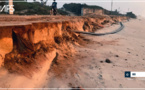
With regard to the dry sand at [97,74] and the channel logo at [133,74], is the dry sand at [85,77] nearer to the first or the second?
the dry sand at [97,74]

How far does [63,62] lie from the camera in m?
3.69

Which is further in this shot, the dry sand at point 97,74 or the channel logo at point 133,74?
the channel logo at point 133,74

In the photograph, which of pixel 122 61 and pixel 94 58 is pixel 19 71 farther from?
pixel 122 61

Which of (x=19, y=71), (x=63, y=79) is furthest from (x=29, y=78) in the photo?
(x=63, y=79)

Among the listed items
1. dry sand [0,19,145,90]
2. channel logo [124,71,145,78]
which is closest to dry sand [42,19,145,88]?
dry sand [0,19,145,90]

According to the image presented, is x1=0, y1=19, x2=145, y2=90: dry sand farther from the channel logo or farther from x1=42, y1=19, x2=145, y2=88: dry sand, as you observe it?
the channel logo

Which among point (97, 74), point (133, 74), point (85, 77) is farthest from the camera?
point (133, 74)

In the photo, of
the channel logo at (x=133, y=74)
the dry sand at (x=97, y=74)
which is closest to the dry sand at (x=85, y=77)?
the dry sand at (x=97, y=74)

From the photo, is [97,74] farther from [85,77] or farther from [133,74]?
[133,74]

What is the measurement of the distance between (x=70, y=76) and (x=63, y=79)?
205 mm

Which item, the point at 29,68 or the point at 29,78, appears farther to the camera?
the point at 29,68

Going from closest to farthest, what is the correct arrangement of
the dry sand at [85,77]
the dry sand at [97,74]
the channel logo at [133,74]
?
the dry sand at [85,77], the dry sand at [97,74], the channel logo at [133,74]

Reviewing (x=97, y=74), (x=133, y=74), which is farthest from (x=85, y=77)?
(x=133, y=74)

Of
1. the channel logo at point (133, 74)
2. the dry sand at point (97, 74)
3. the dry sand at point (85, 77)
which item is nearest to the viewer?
the dry sand at point (85, 77)
